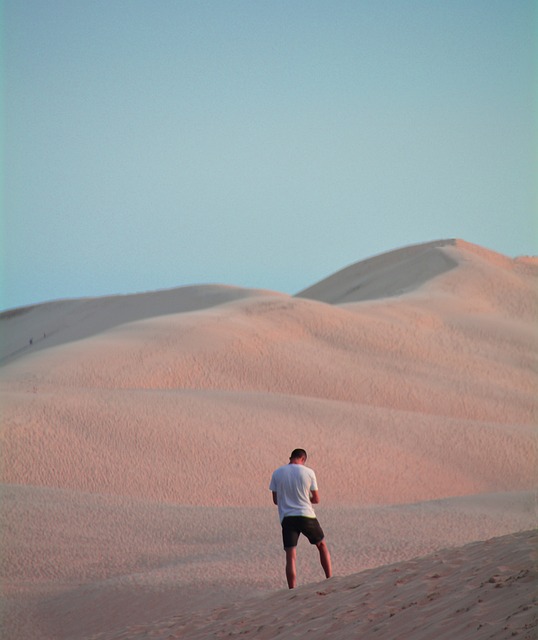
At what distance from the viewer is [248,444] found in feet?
76.7

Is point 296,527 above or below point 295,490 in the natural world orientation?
below

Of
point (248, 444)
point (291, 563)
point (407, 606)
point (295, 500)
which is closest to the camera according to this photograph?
point (407, 606)

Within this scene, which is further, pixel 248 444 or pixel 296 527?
pixel 248 444

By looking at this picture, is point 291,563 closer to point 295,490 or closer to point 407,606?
point 295,490

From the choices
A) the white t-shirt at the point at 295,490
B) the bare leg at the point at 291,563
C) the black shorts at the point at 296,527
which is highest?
the white t-shirt at the point at 295,490

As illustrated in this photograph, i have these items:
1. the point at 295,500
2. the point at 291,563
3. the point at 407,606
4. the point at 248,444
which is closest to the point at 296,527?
the point at 295,500

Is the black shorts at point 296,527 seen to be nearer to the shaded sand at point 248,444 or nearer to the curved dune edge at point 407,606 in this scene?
the curved dune edge at point 407,606

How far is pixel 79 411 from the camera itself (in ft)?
76.7

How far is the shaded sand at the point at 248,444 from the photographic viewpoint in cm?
1337

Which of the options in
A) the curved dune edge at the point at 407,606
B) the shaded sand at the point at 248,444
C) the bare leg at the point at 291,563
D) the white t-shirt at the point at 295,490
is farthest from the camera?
the shaded sand at the point at 248,444

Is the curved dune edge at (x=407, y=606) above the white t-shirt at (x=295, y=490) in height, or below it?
below

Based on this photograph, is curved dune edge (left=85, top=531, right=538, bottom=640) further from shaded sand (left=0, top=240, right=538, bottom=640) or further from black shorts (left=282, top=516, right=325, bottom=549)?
black shorts (left=282, top=516, right=325, bottom=549)

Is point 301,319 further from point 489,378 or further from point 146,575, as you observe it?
point 146,575

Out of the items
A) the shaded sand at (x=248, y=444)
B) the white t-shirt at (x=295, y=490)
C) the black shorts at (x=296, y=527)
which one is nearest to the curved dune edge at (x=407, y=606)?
the shaded sand at (x=248, y=444)
